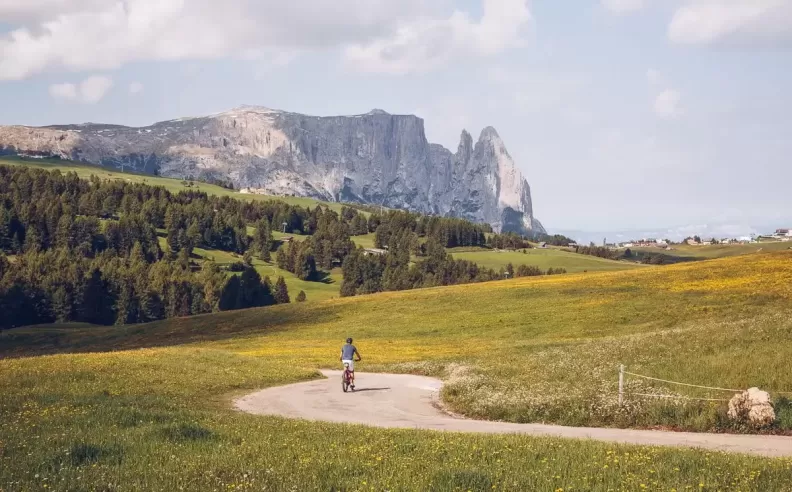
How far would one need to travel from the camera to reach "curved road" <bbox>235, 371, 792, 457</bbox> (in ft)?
57.0

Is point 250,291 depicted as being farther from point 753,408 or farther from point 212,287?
point 753,408

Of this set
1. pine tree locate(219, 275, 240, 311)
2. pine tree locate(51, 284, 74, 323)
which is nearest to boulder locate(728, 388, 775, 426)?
pine tree locate(219, 275, 240, 311)

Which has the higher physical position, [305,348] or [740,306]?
[740,306]

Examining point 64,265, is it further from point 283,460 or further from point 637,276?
point 283,460

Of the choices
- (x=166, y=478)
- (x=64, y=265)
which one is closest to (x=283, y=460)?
(x=166, y=478)

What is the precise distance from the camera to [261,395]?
101 ft

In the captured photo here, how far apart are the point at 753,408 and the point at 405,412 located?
12361mm

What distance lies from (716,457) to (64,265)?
172m

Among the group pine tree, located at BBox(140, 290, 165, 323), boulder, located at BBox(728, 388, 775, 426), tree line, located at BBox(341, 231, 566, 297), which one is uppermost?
boulder, located at BBox(728, 388, 775, 426)

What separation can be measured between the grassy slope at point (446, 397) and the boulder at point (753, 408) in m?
1.24

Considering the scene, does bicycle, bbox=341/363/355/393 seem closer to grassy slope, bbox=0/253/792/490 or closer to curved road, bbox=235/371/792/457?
curved road, bbox=235/371/792/457

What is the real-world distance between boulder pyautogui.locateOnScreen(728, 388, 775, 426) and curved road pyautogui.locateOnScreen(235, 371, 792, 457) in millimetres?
928

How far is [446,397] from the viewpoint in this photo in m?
29.3

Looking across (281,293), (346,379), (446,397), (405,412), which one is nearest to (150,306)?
(281,293)
